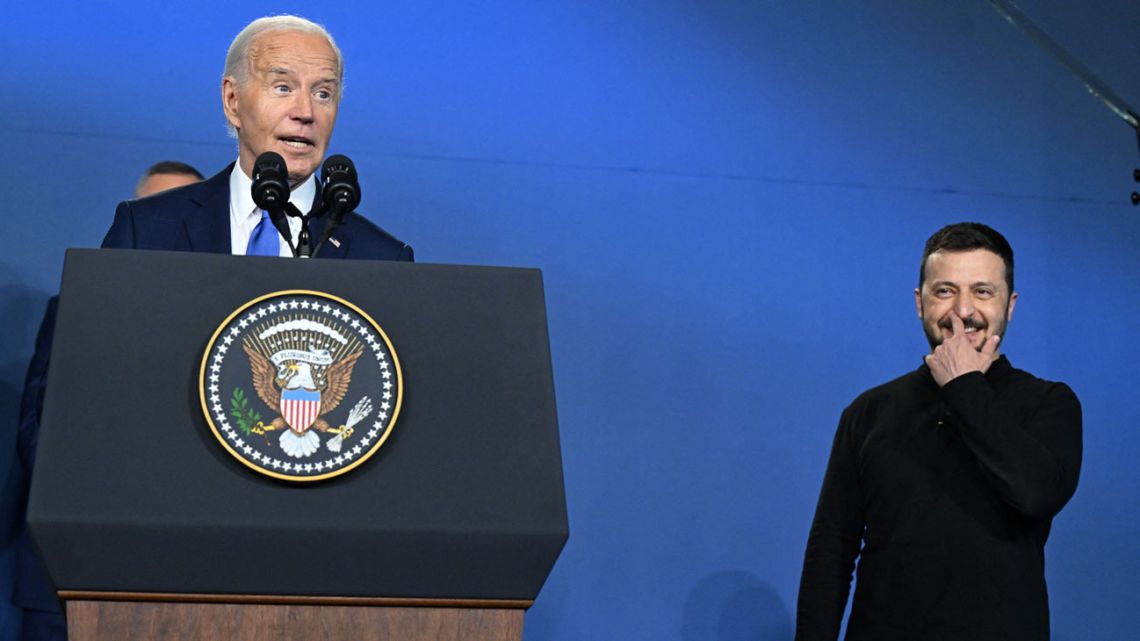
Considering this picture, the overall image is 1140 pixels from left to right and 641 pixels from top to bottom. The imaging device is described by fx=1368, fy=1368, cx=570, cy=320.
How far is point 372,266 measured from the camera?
4.44 ft

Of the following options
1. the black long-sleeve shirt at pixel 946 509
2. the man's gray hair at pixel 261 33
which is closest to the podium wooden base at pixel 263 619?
the man's gray hair at pixel 261 33

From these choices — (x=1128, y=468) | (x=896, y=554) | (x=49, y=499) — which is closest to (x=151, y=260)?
(x=49, y=499)

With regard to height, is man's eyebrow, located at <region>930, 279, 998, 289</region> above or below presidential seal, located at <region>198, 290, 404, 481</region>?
above

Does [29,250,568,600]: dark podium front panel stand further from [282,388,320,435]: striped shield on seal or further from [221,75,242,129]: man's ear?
[221,75,242,129]: man's ear

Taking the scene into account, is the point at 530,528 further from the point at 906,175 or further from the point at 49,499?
the point at 906,175

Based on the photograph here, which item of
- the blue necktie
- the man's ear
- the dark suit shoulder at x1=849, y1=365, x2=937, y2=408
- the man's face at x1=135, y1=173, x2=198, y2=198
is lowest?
the dark suit shoulder at x1=849, y1=365, x2=937, y2=408

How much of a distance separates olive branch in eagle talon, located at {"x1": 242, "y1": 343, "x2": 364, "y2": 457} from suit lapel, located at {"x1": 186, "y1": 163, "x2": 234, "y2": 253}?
0.63 m

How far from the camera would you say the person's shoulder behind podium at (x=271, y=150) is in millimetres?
1896

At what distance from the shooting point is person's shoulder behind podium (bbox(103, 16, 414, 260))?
1896 millimetres

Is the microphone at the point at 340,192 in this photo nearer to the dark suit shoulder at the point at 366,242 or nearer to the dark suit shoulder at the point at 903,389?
the dark suit shoulder at the point at 366,242

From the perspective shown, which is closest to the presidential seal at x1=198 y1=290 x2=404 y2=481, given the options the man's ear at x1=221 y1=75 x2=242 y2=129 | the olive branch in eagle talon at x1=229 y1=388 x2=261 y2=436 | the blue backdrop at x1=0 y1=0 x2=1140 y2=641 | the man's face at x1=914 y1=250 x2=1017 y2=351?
the olive branch in eagle talon at x1=229 y1=388 x2=261 y2=436

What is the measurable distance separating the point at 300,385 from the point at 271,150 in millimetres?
739

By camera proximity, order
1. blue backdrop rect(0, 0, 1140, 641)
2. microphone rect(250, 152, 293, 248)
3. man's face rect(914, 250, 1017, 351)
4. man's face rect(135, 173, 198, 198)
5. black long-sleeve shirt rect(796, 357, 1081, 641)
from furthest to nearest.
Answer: blue backdrop rect(0, 0, 1140, 641), man's face rect(135, 173, 198, 198), man's face rect(914, 250, 1017, 351), black long-sleeve shirt rect(796, 357, 1081, 641), microphone rect(250, 152, 293, 248)

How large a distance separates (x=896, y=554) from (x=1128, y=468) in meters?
1.90
